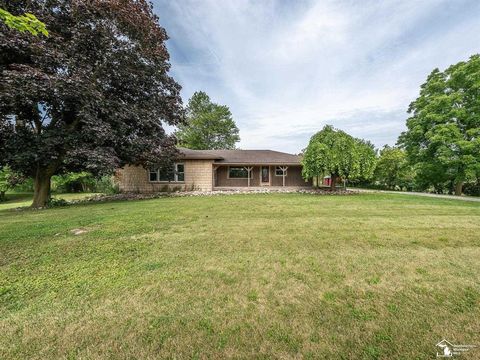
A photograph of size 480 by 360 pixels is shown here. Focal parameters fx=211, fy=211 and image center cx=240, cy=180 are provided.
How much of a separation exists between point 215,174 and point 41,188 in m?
11.6


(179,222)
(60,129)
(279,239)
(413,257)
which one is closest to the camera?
(413,257)

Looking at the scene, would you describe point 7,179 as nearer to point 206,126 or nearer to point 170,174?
point 170,174

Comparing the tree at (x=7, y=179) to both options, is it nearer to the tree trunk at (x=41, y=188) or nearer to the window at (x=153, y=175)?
the tree trunk at (x=41, y=188)

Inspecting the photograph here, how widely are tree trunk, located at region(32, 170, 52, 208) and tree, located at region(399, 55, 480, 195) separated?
77.9 ft

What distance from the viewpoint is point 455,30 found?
12.0 meters

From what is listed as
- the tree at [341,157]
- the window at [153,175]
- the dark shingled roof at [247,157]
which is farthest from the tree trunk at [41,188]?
the tree at [341,157]

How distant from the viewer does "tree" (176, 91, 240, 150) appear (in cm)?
3734

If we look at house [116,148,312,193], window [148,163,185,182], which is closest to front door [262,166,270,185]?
house [116,148,312,193]

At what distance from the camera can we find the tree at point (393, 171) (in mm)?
20844

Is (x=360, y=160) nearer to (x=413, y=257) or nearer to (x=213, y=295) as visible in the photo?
(x=413, y=257)

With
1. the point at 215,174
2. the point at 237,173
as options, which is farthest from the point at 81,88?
the point at 237,173

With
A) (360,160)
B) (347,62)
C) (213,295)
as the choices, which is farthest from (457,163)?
(213,295)

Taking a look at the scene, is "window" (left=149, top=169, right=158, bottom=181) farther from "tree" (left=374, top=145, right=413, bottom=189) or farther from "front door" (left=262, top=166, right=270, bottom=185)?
"tree" (left=374, top=145, right=413, bottom=189)

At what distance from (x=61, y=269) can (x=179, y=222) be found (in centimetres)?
315
